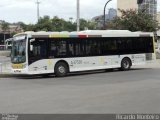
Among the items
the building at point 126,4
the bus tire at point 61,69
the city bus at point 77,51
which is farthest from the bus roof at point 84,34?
the building at point 126,4

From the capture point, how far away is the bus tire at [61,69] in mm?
28047

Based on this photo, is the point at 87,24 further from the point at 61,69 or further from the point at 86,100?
the point at 86,100

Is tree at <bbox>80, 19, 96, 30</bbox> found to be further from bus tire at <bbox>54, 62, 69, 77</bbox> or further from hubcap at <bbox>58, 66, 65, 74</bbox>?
hubcap at <bbox>58, 66, 65, 74</bbox>

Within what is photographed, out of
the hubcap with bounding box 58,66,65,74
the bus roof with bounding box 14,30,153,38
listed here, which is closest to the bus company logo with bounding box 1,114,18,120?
the bus roof with bounding box 14,30,153,38

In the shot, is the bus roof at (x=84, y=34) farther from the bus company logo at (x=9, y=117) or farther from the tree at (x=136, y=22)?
the tree at (x=136, y=22)

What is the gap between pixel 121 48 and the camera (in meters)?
32.5

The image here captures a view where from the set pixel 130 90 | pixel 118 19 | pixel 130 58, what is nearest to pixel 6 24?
pixel 118 19

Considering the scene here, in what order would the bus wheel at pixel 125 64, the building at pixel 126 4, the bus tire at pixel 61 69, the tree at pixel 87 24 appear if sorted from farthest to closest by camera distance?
the building at pixel 126 4, the tree at pixel 87 24, the bus wheel at pixel 125 64, the bus tire at pixel 61 69

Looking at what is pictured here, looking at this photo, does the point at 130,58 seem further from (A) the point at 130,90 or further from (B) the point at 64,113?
(B) the point at 64,113

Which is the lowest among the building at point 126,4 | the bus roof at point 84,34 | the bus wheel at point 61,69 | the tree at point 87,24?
the bus wheel at point 61,69

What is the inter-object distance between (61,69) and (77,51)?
1.82m

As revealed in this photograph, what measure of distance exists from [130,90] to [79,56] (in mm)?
11654

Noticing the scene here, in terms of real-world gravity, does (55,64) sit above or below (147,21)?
below

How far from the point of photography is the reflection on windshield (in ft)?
88.9
